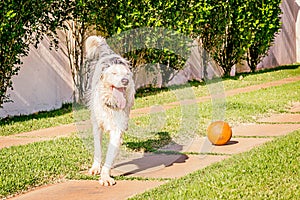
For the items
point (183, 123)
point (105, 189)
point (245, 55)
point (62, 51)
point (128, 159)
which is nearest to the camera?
point (105, 189)

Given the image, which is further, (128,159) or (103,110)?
(128,159)

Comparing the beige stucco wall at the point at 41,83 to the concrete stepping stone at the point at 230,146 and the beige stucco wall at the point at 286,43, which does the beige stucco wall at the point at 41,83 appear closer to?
the concrete stepping stone at the point at 230,146

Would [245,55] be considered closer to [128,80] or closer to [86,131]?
[86,131]

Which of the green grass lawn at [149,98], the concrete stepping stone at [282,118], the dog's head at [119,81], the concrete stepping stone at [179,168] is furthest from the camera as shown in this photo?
the green grass lawn at [149,98]

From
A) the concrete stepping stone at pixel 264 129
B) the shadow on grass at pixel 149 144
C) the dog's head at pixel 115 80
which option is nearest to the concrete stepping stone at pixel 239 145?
the concrete stepping stone at pixel 264 129

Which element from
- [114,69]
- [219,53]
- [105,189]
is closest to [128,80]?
[114,69]

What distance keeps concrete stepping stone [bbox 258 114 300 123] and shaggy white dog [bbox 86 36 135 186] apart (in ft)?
13.5

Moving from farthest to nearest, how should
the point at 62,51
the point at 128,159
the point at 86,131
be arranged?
the point at 62,51, the point at 86,131, the point at 128,159

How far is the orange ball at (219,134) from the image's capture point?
24.8 ft

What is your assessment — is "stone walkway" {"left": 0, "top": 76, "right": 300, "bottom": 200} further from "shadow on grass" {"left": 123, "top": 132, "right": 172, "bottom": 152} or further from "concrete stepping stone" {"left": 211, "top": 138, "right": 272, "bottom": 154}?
"shadow on grass" {"left": 123, "top": 132, "right": 172, "bottom": 152}

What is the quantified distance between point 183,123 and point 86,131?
162 centimetres

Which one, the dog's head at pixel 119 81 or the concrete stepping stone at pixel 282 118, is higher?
the dog's head at pixel 119 81

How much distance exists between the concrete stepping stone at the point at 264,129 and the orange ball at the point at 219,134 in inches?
27.7

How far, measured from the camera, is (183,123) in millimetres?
9484
